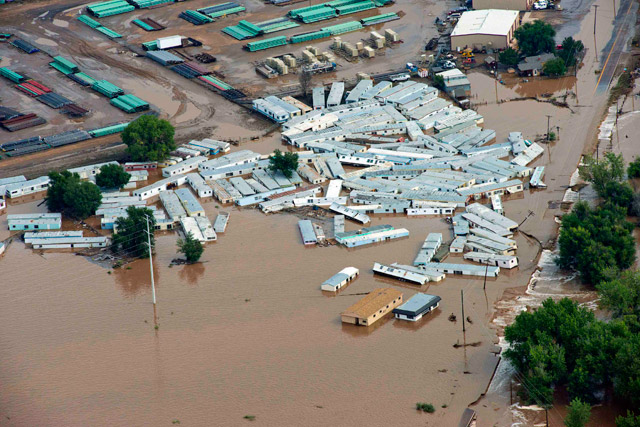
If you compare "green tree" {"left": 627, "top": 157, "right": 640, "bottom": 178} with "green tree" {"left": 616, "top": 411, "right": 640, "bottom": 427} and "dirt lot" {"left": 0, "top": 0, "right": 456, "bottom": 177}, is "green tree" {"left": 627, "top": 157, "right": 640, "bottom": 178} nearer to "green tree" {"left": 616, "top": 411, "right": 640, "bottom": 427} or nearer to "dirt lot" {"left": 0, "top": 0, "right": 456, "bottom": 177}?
"green tree" {"left": 616, "top": 411, "right": 640, "bottom": 427}

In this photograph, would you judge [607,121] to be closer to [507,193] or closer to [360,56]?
[507,193]

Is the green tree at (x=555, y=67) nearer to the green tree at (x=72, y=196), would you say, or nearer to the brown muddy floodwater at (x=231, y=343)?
the brown muddy floodwater at (x=231, y=343)

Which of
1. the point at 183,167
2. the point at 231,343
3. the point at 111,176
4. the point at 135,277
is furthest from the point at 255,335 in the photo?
the point at 183,167

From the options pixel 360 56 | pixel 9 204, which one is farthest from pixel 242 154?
pixel 360 56

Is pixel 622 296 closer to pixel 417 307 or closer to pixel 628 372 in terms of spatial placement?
pixel 628 372

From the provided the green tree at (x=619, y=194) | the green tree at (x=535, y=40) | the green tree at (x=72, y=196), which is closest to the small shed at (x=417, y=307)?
the green tree at (x=619, y=194)
